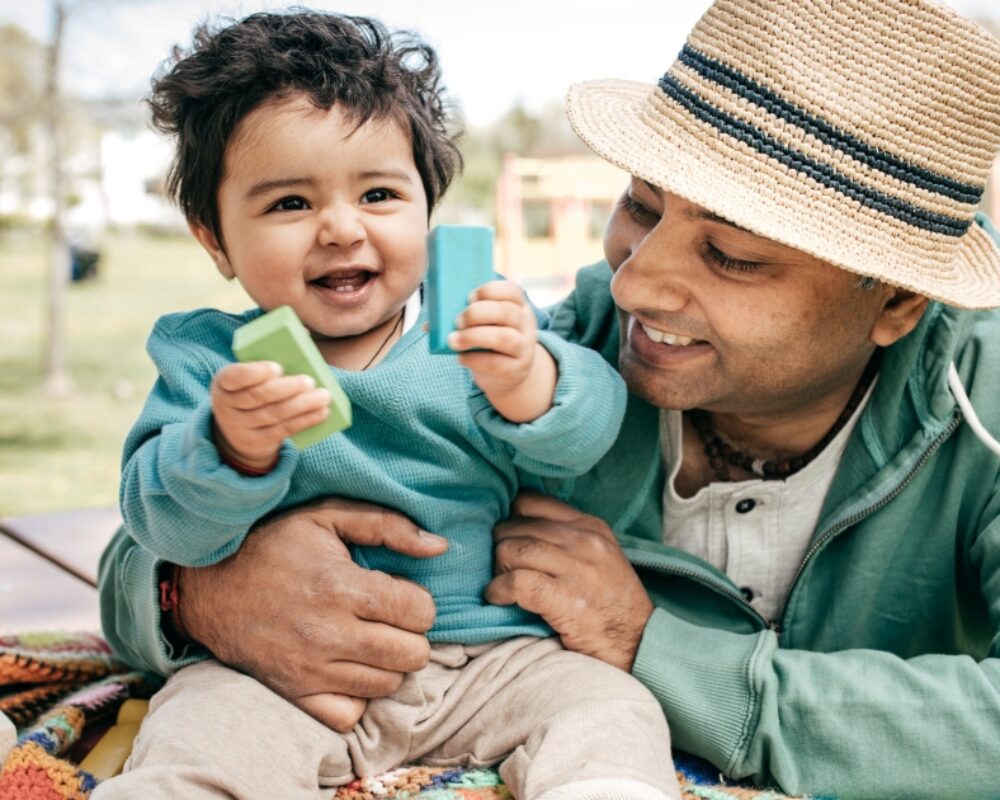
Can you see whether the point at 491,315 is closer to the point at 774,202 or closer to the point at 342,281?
the point at 342,281

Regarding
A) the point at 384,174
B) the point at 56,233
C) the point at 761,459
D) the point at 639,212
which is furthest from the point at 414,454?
the point at 56,233

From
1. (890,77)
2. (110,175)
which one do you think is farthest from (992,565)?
(110,175)

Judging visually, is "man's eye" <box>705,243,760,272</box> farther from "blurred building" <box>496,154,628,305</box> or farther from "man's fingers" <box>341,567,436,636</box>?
"blurred building" <box>496,154,628,305</box>

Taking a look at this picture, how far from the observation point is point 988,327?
6.76 feet

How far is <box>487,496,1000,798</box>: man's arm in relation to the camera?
5.63 feet

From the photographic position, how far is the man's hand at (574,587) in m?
1.85

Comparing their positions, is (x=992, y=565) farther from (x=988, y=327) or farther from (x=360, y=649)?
(x=360, y=649)

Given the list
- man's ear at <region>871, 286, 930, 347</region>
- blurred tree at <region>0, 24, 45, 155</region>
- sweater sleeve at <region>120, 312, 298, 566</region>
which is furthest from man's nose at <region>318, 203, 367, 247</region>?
blurred tree at <region>0, 24, 45, 155</region>

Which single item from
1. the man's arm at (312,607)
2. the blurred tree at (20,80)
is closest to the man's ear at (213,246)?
the man's arm at (312,607)

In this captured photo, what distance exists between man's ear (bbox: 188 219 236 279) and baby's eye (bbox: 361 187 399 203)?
30 cm

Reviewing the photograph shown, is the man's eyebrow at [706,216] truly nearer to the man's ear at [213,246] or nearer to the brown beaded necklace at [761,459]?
the brown beaded necklace at [761,459]

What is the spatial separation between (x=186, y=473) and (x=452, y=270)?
429 mm

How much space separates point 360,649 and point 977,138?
1.24m

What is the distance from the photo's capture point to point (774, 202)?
1.73m
